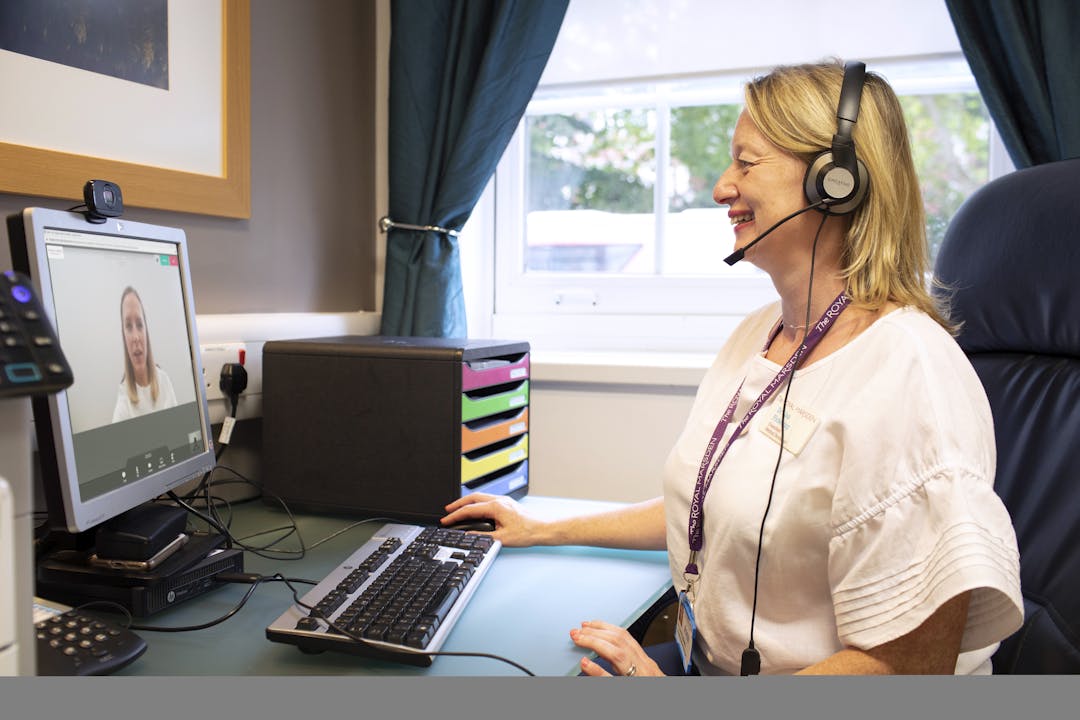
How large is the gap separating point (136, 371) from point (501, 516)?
564 mm

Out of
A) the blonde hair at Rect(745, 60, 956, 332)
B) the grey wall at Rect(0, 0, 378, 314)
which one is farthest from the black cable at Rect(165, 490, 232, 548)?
the blonde hair at Rect(745, 60, 956, 332)

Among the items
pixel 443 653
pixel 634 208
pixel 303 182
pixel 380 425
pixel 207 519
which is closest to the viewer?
Answer: pixel 443 653

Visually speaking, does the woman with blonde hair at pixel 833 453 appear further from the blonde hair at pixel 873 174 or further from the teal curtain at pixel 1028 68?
the teal curtain at pixel 1028 68

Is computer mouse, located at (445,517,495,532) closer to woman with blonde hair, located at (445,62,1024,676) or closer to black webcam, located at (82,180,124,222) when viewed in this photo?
woman with blonde hair, located at (445,62,1024,676)

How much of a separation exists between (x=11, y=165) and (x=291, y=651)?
827mm

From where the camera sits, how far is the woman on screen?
3.24 ft

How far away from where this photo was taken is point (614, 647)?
0.89m

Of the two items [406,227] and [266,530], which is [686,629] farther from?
[406,227]

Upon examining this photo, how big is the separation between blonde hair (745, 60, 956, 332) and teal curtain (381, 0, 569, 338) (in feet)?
3.32

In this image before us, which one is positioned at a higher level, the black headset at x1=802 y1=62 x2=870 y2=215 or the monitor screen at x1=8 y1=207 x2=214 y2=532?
the black headset at x1=802 y1=62 x2=870 y2=215

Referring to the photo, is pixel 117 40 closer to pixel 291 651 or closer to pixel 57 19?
pixel 57 19

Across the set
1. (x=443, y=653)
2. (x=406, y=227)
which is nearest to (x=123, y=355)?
(x=443, y=653)

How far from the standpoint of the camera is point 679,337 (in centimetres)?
212

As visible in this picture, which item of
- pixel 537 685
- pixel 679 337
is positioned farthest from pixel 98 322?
pixel 679 337
